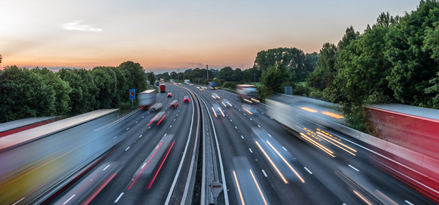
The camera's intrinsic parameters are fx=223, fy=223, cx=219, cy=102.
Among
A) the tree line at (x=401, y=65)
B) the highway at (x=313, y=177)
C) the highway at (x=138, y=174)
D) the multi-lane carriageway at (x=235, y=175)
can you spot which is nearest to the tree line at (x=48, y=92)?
the highway at (x=138, y=174)

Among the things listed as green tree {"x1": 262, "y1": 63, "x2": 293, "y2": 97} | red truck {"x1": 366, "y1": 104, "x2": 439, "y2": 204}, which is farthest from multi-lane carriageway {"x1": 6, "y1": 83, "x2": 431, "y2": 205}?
green tree {"x1": 262, "y1": 63, "x2": 293, "y2": 97}

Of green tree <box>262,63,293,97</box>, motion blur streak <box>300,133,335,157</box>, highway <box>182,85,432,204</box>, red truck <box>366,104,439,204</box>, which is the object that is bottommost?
highway <box>182,85,432,204</box>

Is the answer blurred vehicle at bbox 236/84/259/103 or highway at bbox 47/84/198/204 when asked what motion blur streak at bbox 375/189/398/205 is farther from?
blurred vehicle at bbox 236/84/259/103

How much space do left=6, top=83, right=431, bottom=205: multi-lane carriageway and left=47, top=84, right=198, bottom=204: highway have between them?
0.05m

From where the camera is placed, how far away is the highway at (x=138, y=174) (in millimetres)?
13164

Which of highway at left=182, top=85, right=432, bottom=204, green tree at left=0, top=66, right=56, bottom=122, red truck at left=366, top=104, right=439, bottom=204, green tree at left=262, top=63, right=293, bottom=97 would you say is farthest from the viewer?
green tree at left=262, top=63, right=293, bottom=97

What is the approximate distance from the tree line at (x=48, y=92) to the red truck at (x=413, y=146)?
3926 cm

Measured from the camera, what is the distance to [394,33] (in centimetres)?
3117

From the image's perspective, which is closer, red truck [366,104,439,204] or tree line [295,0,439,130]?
red truck [366,104,439,204]

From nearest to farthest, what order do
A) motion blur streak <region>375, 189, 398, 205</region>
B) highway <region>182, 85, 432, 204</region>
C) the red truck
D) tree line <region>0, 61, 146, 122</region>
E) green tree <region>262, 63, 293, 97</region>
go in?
motion blur streak <region>375, 189, 398, 205</region>
highway <region>182, 85, 432, 204</region>
the red truck
tree line <region>0, 61, 146, 122</region>
green tree <region>262, 63, 293, 97</region>

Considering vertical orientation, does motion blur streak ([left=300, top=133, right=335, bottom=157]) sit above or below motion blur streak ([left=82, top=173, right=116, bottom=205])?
above

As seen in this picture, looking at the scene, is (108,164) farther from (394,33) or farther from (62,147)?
(394,33)

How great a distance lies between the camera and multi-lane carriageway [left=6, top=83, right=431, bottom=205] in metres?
12.7

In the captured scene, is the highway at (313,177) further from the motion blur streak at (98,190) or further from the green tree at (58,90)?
the green tree at (58,90)
